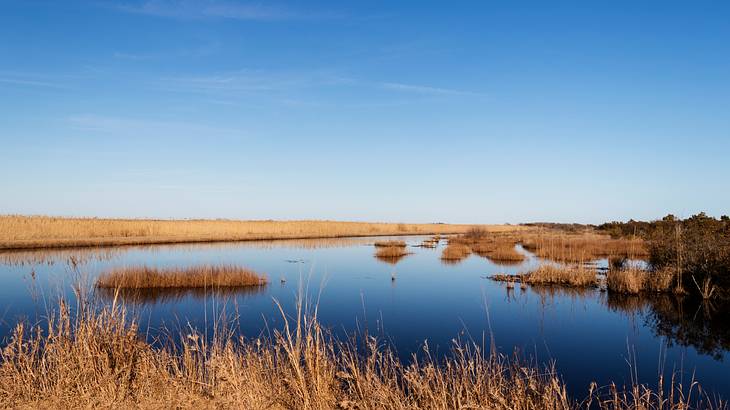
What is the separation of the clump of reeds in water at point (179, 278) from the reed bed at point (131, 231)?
55.1ft

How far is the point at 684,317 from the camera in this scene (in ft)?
44.9

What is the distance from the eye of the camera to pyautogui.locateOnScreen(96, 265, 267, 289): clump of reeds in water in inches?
706

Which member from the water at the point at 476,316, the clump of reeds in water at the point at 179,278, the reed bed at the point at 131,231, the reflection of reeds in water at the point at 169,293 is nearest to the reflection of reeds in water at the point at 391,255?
the water at the point at 476,316

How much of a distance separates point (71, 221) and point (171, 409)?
3864cm

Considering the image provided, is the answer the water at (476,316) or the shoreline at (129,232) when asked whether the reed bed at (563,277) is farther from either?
the shoreline at (129,232)

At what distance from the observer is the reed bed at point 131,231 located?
33.4 meters

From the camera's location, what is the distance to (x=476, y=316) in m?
14.1

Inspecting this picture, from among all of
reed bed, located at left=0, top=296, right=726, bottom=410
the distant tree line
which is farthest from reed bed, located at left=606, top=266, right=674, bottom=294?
reed bed, located at left=0, top=296, right=726, bottom=410

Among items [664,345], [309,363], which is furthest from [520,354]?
[309,363]

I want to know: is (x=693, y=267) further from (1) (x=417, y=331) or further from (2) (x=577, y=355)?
(1) (x=417, y=331)

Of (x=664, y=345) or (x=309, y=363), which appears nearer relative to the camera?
(x=309, y=363)

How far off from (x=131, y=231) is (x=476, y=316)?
1457 inches

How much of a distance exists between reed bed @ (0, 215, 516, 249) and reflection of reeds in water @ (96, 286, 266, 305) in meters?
18.4

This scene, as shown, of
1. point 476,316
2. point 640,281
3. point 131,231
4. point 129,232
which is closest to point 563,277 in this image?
point 640,281
